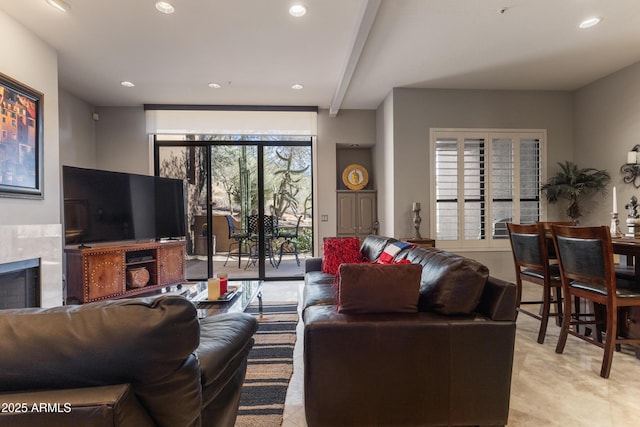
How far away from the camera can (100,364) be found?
69 cm

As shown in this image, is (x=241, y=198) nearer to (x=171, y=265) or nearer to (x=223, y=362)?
(x=171, y=265)

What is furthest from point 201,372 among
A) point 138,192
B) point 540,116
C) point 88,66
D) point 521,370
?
point 540,116

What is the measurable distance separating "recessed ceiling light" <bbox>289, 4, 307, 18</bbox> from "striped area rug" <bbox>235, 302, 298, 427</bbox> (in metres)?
2.73

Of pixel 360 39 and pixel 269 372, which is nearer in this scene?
pixel 269 372

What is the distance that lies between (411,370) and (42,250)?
3.31 meters

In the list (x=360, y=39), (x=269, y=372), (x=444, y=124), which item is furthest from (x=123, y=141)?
A: (x=444, y=124)

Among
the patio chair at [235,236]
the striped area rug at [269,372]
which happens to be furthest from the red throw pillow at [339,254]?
the patio chair at [235,236]

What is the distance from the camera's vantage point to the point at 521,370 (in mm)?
2223

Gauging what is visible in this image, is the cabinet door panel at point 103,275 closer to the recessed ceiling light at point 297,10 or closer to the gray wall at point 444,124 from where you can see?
the recessed ceiling light at point 297,10

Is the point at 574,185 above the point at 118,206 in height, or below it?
above

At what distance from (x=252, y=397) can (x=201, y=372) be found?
1.13m

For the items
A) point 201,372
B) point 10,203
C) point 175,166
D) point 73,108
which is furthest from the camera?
point 175,166

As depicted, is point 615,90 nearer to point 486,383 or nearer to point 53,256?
point 486,383

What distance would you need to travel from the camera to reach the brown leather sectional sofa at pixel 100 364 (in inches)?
25.7
